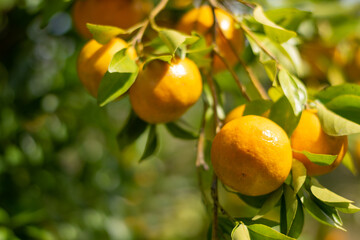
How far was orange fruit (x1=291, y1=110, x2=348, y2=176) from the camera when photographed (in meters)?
0.63

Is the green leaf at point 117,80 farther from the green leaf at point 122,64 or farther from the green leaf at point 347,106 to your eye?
the green leaf at point 347,106

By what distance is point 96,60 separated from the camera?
667mm

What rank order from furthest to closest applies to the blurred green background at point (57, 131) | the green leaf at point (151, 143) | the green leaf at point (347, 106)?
the blurred green background at point (57, 131)
the green leaf at point (151, 143)
the green leaf at point (347, 106)

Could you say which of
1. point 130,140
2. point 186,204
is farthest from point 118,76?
point 186,204

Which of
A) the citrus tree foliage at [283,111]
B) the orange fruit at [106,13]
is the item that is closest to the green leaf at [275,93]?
the citrus tree foliage at [283,111]

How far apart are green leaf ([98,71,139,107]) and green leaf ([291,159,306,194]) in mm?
254

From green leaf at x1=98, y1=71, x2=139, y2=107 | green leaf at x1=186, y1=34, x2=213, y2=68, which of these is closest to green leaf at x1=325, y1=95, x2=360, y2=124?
green leaf at x1=186, y1=34, x2=213, y2=68

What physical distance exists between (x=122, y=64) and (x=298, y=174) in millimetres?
281

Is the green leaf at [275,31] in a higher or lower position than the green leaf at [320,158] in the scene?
higher

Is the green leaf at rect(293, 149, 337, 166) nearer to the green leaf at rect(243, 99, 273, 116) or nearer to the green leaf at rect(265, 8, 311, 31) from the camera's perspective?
the green leaf at rect(243, 99, 273, 116)

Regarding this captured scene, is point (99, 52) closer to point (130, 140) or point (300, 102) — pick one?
point (130, 140)

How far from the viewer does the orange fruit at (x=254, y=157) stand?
57 centimetres

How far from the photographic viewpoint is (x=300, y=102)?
2.02 ft

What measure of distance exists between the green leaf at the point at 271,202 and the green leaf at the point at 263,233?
0.02 meters
